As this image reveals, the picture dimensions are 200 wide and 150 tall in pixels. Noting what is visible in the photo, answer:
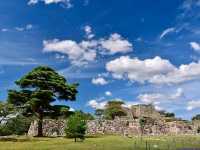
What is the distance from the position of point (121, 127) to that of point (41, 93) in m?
25.4

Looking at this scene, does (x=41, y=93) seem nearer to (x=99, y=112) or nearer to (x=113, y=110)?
(x=113, y=110)

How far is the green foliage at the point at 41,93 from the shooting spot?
8294 cm

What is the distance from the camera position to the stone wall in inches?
3775

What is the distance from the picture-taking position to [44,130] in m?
94.8

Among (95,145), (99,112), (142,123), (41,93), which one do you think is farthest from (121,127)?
(99,112)

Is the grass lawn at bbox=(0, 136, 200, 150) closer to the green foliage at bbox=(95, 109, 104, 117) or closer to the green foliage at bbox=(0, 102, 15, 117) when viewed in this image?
the green foliage at bbox=(0, 102, 15, 117)

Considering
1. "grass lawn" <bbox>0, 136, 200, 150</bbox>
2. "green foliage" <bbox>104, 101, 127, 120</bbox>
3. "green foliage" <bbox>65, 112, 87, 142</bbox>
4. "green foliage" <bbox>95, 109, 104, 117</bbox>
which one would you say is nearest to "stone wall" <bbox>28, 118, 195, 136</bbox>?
"green foliage" <bbox>65, 112, 87, 142</bbox>

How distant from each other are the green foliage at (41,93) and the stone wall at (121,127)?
28.9 ft

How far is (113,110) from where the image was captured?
134375 millimetres

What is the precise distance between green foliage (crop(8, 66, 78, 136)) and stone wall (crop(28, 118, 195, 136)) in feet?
28.9

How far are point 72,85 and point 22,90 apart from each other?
360 inches

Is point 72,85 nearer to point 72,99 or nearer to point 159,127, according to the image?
point 72,99

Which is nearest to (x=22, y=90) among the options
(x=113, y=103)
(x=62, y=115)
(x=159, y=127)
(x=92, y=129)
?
→ (x=62, y=115)

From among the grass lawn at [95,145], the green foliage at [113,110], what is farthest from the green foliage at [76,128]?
the green foliage at [113,110]
